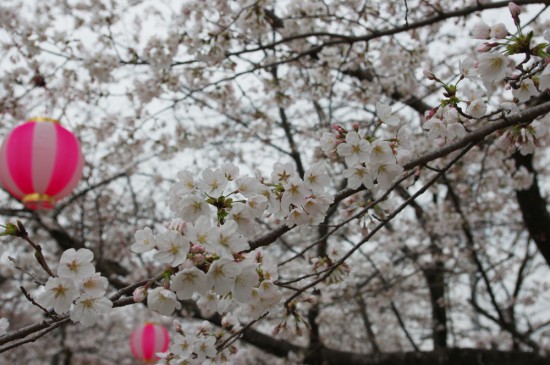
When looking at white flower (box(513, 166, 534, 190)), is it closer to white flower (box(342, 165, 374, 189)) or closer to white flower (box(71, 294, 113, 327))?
white flower (box(342, 165, 374, 189))

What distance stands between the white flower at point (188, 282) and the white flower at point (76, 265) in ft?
1.18

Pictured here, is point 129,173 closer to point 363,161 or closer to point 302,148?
point 302,148

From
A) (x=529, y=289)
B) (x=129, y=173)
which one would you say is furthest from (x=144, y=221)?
(x=529, y=289)

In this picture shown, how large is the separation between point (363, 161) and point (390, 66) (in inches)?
120

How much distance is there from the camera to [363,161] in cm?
142

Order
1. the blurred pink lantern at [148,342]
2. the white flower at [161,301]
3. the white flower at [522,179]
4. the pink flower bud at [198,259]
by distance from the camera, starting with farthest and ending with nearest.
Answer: the blurred pink lantern at [148,342] → the white flower at [522,179] → the white flower at [161,301] → the pink flower bud at [198,259]

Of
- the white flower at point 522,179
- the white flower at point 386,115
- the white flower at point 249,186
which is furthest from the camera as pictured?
the white flower at point 522,179

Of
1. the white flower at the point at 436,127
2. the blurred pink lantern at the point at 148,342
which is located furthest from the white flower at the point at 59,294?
the blurred pink lantern at the point at 148,342

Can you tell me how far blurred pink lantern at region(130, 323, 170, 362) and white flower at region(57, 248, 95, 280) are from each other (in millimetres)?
4428

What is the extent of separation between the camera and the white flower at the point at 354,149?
1.41 metres

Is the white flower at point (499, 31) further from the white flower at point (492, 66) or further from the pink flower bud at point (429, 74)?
the pink flower bud at point (429, 74)

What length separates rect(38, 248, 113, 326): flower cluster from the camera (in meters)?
1.31

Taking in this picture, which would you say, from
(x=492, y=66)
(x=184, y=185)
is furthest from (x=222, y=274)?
(x=492, y=66)

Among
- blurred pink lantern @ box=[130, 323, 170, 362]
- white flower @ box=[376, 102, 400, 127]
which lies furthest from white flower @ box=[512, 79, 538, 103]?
blurred pink lantern @ box=[130, 323, 170, 362]
